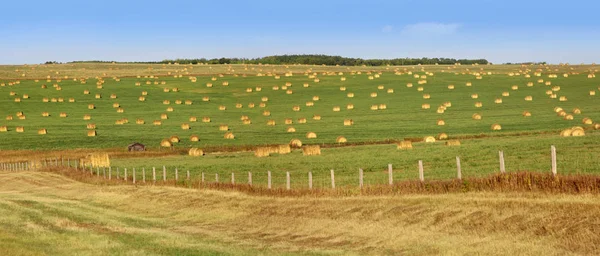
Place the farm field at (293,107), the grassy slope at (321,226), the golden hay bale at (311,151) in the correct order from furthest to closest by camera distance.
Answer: the farm field at (293,107) → the golden hay bale at (311,151) → the grassy slope at (321,226)

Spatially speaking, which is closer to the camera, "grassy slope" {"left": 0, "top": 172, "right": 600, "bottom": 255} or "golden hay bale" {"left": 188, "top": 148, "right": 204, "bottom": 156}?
"grassy slope" {"left": 0, "top": 172, "right": 600, "bottom": 255}

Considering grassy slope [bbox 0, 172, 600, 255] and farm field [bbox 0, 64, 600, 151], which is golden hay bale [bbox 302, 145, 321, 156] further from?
grassy slope [bbox 0, 172, 600, 255]

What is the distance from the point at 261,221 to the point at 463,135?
129ft

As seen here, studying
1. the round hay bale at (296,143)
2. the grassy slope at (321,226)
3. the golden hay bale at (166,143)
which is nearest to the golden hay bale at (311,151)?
the round hay bale at (296,143)

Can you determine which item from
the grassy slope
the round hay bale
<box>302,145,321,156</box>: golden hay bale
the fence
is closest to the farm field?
the round hay bale

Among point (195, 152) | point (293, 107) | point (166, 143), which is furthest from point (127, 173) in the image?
point (293, 107)

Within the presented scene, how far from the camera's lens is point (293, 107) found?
103250mm

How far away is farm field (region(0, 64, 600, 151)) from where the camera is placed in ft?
265

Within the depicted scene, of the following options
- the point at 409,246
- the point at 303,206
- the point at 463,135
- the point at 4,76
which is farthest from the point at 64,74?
the point at 409,246

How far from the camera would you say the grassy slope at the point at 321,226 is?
2539 centimetres

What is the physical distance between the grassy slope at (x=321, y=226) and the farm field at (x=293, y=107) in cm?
3608

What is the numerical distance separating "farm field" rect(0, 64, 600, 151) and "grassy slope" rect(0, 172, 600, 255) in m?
36.1

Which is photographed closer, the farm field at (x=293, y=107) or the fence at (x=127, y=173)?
the fence at (x=127, y=173)

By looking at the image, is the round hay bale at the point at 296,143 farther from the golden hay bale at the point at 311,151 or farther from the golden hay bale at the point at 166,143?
the golden hay bale at the point at 166,143
